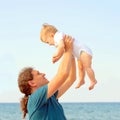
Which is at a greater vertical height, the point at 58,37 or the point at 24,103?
the point at 58,37

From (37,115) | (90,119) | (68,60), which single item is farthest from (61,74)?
(90,119)

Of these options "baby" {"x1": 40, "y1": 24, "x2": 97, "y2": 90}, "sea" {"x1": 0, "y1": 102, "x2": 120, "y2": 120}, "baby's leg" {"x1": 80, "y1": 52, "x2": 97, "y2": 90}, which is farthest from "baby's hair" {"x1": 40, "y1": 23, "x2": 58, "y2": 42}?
"sea" {"x1": 0, "y1": 102, "x2": 120, "y2": 120}

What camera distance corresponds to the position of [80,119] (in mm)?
33281

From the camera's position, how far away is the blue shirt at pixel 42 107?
14.2 feet

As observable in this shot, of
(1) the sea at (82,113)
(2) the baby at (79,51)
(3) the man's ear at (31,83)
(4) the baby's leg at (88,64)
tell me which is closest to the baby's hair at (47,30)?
(2) the baby at (79,51)

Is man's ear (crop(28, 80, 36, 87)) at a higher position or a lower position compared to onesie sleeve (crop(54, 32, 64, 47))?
lower

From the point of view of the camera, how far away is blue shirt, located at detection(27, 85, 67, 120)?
14.2 feet

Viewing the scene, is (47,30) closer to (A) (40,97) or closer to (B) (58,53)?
(B) (58,53)

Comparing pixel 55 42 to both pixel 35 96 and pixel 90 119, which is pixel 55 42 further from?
pixel 90 119

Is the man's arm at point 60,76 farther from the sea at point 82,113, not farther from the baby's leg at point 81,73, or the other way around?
the sea at point 82,113

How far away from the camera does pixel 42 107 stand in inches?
173

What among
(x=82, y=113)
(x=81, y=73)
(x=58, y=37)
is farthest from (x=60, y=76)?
(x=82, y=113)

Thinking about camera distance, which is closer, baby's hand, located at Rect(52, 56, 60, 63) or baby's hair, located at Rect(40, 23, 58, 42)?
baby's hand, located at Rect(52, 56, 60, 63)

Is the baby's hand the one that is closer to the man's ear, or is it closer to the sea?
the man's ear
